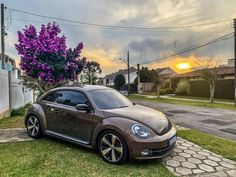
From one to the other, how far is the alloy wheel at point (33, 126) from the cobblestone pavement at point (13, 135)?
198 millimetres

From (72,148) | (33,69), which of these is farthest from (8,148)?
(33,69)

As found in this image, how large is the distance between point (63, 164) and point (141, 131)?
164 cm

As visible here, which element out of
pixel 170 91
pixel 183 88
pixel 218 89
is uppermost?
pixel 183 88

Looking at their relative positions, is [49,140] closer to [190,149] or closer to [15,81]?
[190,149]

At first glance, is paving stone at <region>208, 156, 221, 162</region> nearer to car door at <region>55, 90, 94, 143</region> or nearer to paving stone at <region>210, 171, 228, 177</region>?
paving stone at <region>210, 171, 228, 177</region>

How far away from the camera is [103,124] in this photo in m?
5.18

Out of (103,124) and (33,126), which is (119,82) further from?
(103,124)

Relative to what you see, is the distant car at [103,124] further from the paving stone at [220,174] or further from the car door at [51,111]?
the paving stone at [220,174]

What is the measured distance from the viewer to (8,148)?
5879mm

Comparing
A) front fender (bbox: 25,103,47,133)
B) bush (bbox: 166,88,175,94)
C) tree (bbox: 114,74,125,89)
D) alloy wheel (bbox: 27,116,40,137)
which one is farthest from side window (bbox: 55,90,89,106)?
tree (bbox: 114,74,125,89)

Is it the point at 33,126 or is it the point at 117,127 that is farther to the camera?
the point at 33,126

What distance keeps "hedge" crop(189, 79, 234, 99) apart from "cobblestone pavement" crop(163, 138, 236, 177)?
82.3ft

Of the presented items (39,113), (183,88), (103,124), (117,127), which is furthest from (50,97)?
(183,88)

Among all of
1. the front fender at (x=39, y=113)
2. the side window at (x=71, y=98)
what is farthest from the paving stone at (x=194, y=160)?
the front fender at (x=39, y=113)
